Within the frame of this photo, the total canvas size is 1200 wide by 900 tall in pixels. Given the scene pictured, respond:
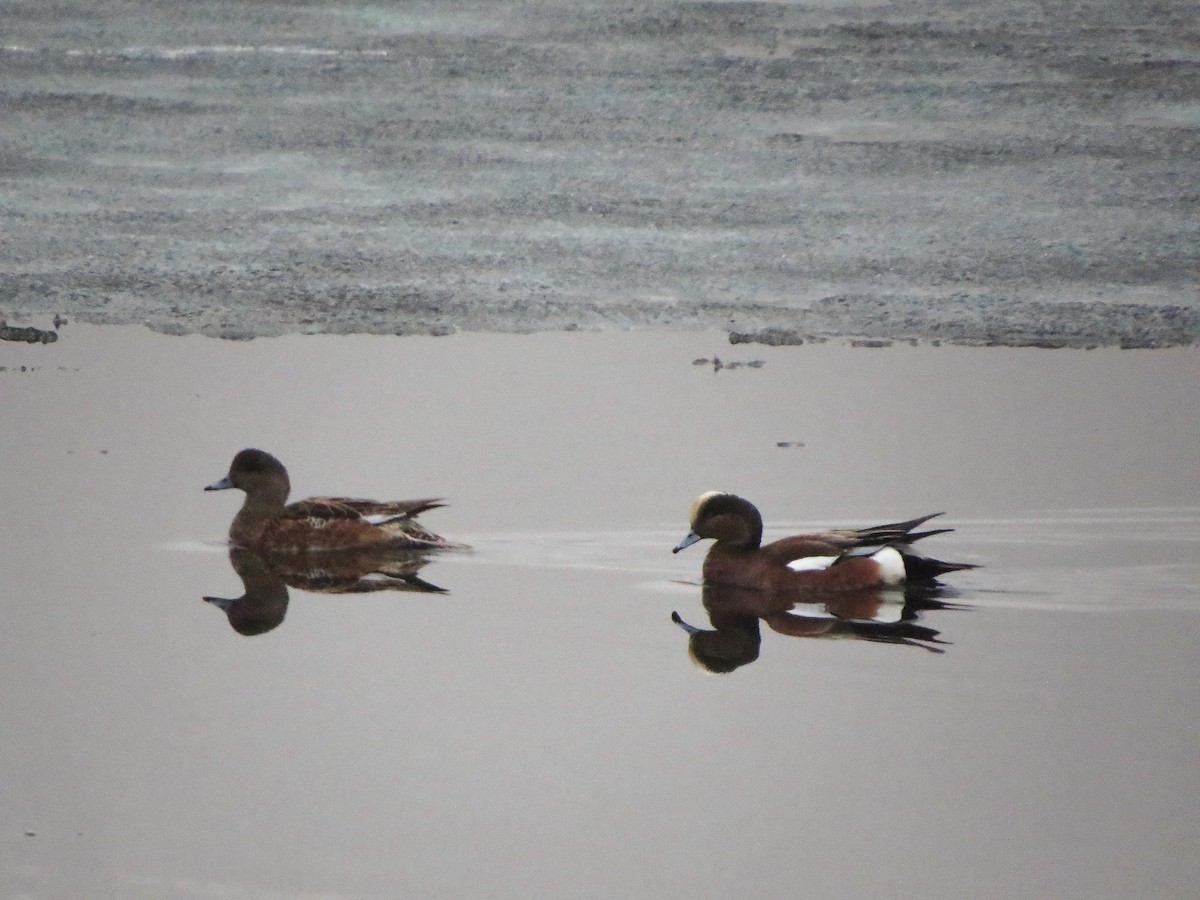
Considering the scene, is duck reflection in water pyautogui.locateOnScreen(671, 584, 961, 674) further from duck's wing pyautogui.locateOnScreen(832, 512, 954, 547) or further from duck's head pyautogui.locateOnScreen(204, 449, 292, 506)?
duck's head pyautogui.locateOnScreen(204, 449, 292, 506)

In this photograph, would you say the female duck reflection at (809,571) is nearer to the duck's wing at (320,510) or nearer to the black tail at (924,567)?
the black tail at (924,567)

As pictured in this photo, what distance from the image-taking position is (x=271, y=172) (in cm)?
1366

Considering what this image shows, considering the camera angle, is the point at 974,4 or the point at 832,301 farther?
the point at 974,4

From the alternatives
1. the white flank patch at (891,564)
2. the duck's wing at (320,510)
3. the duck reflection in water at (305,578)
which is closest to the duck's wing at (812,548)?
the white flank patch at (891,564)

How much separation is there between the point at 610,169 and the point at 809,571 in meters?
6.61

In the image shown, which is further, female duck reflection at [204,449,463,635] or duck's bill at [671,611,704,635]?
female duck reflection at [204,449,463,635]

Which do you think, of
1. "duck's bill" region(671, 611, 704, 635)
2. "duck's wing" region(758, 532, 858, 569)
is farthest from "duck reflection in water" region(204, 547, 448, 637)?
"duck's wing" region(758, 532, 858, 569)

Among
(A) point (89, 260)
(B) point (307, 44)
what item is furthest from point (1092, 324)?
(B) point (307, 44)

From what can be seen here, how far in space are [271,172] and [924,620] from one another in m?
7.85

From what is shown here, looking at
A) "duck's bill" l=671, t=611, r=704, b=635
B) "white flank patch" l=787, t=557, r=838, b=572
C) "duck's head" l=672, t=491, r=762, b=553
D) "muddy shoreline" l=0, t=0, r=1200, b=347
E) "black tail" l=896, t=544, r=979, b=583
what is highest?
"muddy shoreline" l=0, t=0, r=1200, b=347

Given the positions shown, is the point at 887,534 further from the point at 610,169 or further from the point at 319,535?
the point at 610,169

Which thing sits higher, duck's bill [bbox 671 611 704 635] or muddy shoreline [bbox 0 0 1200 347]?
muddy shoreline [bbox 0 0 1200 347]

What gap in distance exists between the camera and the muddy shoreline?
1104 centimetres

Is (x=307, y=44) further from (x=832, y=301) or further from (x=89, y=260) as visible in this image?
(x=832, y=301)
